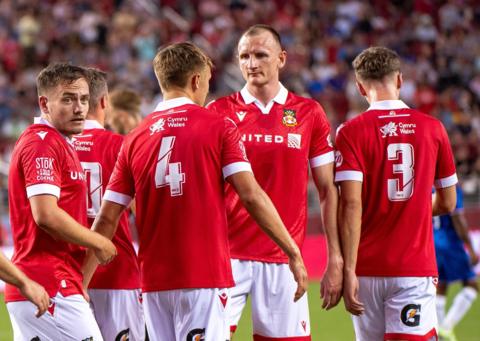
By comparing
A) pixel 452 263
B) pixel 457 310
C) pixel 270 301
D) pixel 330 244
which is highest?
pixel 330 244

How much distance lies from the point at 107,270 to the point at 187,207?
1.49 m

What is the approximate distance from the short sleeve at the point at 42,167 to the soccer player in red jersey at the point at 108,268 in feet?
3.74

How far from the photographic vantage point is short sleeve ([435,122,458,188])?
245 inches

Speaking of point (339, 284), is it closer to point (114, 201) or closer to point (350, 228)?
point (350, 228)

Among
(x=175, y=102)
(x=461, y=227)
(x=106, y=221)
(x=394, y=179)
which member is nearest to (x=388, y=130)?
(x=394, y=179)

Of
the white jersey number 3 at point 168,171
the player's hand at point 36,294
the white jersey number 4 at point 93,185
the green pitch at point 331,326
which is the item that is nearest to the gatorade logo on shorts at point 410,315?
the white jersey number 3 at point 168,171

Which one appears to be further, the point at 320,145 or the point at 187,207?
the point at 320,145

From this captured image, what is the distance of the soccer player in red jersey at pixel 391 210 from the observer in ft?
19.9

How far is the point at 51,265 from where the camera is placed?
5312 mm

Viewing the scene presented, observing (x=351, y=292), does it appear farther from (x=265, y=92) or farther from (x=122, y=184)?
(x=122, y=184)

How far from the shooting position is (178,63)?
17.6ft

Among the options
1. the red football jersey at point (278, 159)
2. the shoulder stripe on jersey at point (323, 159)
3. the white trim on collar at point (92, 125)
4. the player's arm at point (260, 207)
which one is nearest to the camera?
the player's arm at point (260, 207)

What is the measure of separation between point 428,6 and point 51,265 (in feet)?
63.4

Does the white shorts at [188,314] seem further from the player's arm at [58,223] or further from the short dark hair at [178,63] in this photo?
the short dark hair at [178,63]
